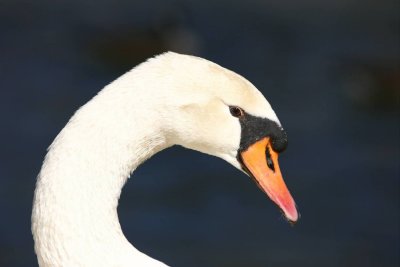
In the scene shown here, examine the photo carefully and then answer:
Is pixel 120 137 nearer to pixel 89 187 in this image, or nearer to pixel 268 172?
pixel 89 187

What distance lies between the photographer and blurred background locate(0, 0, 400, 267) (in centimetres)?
977

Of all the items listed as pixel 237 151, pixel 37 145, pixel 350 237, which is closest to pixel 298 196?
pixel 350 237

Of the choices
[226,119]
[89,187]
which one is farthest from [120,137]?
[226,119]

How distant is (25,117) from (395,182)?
3.26 meters

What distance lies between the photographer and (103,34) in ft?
43.0

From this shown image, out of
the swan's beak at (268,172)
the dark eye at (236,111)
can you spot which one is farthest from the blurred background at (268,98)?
the dark eye at (236,111)

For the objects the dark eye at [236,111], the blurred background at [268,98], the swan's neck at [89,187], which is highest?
the blurred background at [268,98]

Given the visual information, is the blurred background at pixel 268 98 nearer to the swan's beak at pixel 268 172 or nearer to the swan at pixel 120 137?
the swan's beak at pixel 268 172

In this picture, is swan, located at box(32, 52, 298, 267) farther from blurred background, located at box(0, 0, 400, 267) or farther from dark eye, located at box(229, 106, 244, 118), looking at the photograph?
blurred background, located at box(0, 0, 400, 267)

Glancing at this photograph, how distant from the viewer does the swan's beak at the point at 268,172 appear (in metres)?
4.15

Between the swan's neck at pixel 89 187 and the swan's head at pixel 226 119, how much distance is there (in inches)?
4.8

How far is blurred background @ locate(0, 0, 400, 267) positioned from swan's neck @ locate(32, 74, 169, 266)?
17.9 feet

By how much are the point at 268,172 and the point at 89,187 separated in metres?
0.68

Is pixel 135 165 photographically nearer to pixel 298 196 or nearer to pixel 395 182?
pixel 298 196
